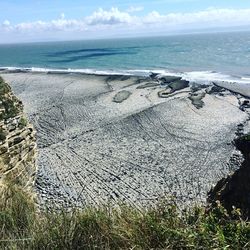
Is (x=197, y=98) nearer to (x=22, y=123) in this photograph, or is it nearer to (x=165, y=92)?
(x=165, y=92)

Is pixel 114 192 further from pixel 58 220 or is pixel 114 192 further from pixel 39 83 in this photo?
pixel 39 83

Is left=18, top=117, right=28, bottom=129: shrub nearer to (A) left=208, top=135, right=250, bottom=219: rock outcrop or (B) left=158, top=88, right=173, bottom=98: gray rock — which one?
(A) left=208, top=135, right=250, bottom=219: rock outcrop

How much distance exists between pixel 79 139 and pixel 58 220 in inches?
825

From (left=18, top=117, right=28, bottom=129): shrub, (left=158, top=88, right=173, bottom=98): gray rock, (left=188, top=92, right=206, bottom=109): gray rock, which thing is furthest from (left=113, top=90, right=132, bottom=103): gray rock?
(left=18, top=117, right=28, bottom=129): shrub

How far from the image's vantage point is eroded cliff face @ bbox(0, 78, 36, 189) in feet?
39.3

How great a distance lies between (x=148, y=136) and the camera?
86.0ft

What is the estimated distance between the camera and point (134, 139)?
25641 millimetres

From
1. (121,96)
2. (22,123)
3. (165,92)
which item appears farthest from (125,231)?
(165,92)

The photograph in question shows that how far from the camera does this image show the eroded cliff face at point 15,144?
11977 millimetres

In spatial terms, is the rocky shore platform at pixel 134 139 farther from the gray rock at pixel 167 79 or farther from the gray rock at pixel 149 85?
the gray rock at pixel 167 79

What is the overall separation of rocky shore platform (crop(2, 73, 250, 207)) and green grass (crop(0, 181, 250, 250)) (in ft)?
13.6

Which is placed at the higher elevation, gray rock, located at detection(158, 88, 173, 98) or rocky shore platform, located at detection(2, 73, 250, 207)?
rocky shore platform, located at detection(2, 73, 250, 207)

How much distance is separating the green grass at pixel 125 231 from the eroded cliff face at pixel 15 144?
20.2ft

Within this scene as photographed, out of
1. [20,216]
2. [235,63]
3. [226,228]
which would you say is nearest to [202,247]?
[226,228]
